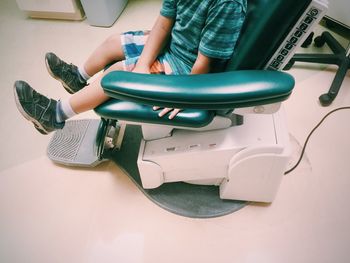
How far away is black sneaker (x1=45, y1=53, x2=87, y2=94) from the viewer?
103 centimetres

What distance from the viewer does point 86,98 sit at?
88cm

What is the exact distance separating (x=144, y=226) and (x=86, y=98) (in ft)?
1.63

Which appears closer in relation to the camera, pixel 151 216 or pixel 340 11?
pixel 151 216

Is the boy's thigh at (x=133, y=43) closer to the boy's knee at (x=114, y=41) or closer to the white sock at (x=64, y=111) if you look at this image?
the boy's knee at (x=114, y=41)

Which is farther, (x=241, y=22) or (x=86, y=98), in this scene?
(x=86, y=98)

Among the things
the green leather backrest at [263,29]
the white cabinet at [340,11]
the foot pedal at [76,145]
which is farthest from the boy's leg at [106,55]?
the white cabinet at [340,11]

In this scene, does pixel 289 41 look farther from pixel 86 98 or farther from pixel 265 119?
pixel 86 98

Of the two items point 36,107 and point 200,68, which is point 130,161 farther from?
point 200,68

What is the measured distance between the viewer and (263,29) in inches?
22.5

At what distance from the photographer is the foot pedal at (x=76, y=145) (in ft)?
3.68

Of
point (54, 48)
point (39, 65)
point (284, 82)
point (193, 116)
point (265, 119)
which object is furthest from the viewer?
point (54, 48)

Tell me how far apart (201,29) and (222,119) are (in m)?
0.26

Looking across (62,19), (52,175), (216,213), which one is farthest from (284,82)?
(62,19)

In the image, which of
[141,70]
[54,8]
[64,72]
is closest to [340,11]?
[141,70]
